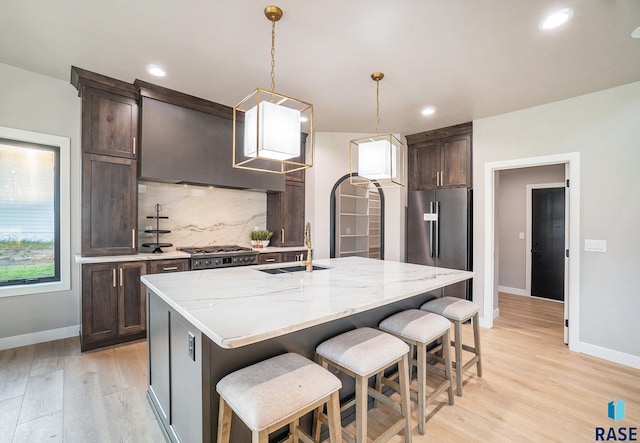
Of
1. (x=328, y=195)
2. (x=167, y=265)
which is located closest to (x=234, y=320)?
(x=167, y=265)

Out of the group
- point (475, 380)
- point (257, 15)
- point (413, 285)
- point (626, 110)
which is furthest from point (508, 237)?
point (257, 15)

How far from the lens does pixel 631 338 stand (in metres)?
2.94

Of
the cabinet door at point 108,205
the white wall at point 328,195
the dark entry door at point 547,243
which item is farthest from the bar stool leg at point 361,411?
the dark entry door at point 547,243

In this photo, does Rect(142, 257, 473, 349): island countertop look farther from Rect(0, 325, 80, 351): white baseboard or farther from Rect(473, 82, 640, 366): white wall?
Rect(0, 325, 80, 351): white baseboard

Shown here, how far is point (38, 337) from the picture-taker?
3117 mm

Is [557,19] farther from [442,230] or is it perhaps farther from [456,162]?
[442,230]

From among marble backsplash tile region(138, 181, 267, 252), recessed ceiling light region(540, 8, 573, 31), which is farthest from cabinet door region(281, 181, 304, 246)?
recessed ceiling light region(540, 8, 573, 31)

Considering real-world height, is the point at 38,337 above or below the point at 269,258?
below

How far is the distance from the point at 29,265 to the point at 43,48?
2.13 meters

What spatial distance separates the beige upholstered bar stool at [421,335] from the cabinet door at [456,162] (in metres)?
2.72

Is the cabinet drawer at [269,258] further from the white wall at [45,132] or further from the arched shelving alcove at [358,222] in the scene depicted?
the white wall at [45,132]

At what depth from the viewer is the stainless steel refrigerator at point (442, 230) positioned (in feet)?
13.6

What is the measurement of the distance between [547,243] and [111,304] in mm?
6621

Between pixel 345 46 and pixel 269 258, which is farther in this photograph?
pixel 269 258
